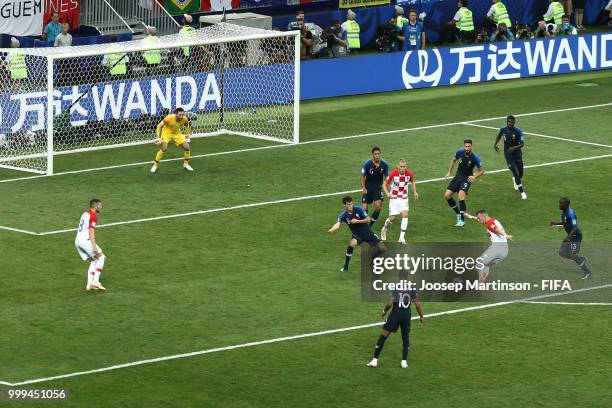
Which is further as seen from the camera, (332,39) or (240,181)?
(332,39)

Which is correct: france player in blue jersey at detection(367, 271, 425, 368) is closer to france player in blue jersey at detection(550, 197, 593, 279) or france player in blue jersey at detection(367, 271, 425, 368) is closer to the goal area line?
france player in blue jersey at detection(550, 197, 593, 279)

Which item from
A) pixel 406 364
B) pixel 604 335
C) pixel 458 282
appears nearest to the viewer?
pixel 406 364

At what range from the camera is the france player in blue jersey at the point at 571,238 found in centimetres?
3012

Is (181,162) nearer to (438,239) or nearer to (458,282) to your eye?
(438,239)

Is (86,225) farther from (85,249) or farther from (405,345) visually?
(405,345)

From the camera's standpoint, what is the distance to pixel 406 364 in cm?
2497

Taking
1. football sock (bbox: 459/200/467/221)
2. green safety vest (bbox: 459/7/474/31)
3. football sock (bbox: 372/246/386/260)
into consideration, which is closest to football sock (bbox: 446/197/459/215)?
football sock (bbox: 459/200/467/221)

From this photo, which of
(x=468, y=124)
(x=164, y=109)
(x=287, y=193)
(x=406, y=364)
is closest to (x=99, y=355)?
(x=406, y=364)

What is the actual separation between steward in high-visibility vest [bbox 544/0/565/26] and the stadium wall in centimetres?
311

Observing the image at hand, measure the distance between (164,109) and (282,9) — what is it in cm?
1235

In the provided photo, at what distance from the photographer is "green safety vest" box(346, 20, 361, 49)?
172ft

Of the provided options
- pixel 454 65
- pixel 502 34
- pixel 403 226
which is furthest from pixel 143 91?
pixel 502 34

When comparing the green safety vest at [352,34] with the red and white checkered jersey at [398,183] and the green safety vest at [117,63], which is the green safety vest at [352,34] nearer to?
the green safety vest at [117,63]

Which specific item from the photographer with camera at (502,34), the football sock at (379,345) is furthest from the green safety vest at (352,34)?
the football sock at (379,345)
